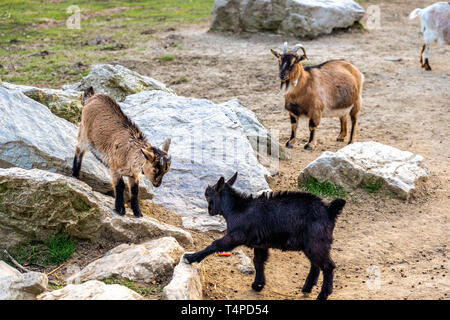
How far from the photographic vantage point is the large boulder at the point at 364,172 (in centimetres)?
783

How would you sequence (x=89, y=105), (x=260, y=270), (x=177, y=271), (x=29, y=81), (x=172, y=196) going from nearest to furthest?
(x=177, y=271) < (x=260, y=270) < (x=89, y=105) < (x=172, y=196) < (x=29, y=81)

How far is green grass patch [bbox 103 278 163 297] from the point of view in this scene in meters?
4.95

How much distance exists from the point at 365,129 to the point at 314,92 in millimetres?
1690

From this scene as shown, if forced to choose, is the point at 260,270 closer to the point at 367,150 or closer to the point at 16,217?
the point at 16,217

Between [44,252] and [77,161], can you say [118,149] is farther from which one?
[44,252]

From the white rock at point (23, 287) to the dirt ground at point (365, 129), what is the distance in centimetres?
159

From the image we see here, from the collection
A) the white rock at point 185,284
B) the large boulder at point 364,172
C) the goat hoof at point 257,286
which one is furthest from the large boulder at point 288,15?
the white rock at point 185,284

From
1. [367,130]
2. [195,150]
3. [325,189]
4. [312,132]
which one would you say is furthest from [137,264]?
[367,130]

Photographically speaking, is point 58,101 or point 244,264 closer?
point 244,264

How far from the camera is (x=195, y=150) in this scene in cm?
782

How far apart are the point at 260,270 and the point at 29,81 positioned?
32.6 ft

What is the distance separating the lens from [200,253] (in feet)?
17.1

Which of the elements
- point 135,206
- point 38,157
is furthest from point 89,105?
point 135,206
